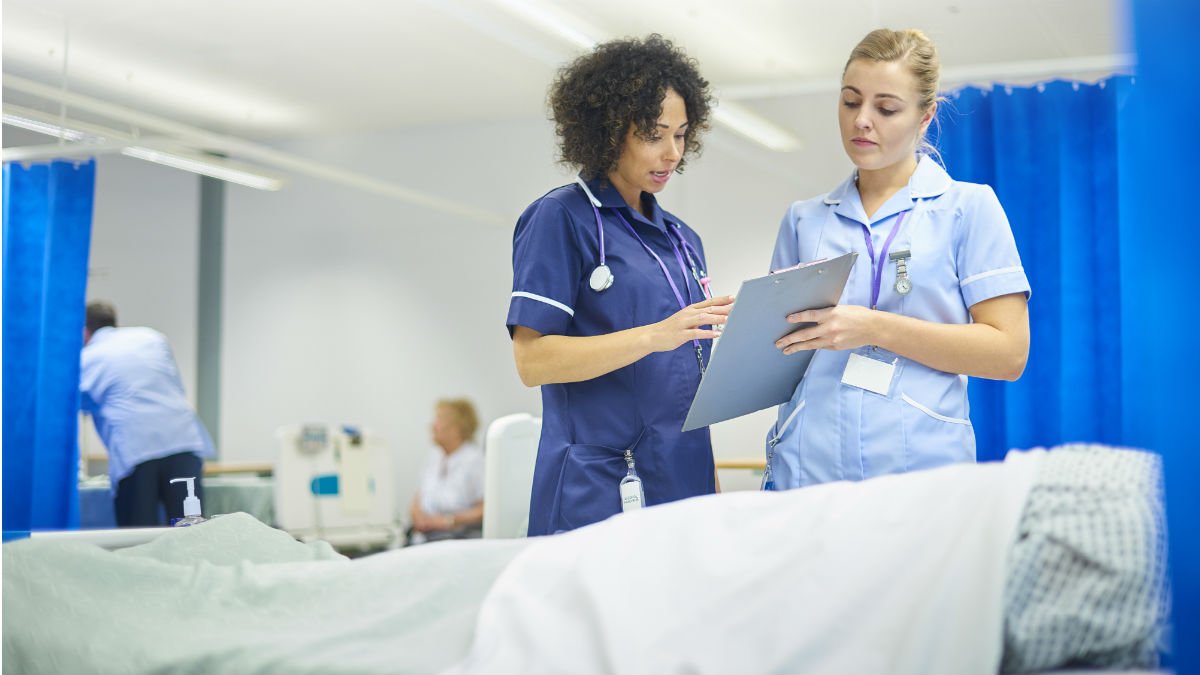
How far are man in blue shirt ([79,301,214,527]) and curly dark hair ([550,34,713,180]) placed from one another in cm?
164

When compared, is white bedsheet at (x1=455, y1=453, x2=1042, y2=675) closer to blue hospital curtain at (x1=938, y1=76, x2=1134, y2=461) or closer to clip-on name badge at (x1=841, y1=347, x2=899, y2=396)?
clip-on name badge at (x1=841, y1=347, x2=899, y2=396)

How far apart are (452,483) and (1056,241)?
3386 mm

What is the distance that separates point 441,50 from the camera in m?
5.48

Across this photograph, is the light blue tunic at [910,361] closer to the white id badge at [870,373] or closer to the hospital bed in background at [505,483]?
→ the white id badge at [870,373]

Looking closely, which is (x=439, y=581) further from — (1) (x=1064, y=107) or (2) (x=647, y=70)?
(1) (x=1064, y=107)

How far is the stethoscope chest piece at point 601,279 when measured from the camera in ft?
5.62

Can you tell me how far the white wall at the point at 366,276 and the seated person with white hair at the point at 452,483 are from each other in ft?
1.79

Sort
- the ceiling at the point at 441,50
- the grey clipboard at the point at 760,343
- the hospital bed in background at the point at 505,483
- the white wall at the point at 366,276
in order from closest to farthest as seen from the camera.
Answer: the grey clipboard at the point at 760,343
the hospital bed in background at the point at 505,483
the ceiling at the point at 441,50
the white wall at the point at 366,276

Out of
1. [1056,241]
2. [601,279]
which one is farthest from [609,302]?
[1056,241]

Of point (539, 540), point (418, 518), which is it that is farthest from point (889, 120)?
point (418, 518)

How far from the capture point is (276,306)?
7.45 m

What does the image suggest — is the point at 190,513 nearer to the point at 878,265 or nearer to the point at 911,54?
the point at 878,265

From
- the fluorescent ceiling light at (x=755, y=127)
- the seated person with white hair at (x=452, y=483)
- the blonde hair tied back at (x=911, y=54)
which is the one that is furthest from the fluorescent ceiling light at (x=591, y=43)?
the seated person with white hair at (x=452, y=483)

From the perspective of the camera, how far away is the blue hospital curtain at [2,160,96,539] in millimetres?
1996
